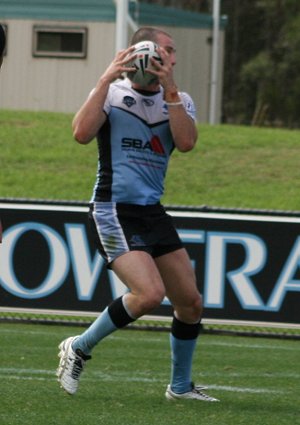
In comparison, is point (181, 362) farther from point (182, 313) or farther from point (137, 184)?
point (137, 184)

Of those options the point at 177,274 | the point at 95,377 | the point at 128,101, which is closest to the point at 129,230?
the point at 177,274

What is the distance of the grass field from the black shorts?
0.88 metres

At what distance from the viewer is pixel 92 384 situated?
857 centimetres

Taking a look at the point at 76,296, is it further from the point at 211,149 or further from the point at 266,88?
the point at 266,88

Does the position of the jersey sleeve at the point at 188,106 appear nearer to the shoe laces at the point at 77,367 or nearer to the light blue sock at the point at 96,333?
the light blue sock at the point at 96,333

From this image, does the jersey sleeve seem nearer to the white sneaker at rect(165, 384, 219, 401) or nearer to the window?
the white sneaker at rect(165, 384, 219, 401)

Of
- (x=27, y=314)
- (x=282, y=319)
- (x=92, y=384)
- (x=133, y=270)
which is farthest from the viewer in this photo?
(x=27, y=314)

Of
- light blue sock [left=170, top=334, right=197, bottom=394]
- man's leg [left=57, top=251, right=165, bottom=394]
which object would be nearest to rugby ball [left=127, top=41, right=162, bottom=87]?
man's leg [left=57, top=251, right=165, bottom=394]

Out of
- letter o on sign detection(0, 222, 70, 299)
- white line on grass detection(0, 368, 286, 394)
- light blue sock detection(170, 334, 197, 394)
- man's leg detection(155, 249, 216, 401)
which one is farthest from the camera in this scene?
letter o on sign detection(0, 222, 70, 299)

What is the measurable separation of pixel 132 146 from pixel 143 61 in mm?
480

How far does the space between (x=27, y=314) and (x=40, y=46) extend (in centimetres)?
1403

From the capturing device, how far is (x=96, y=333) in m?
7.53

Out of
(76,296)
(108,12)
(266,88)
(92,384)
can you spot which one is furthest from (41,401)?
(266,88)

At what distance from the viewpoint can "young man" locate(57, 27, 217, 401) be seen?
7.30m
